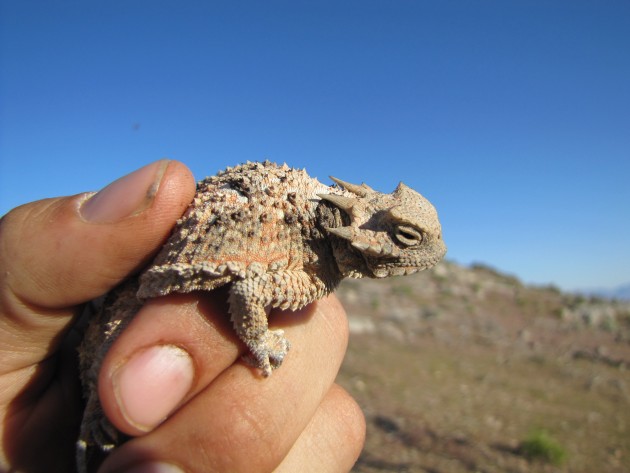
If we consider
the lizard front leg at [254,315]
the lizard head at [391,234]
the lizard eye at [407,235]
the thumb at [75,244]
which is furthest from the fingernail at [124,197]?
the lizard eye at [407,235]

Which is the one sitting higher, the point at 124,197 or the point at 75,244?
the point at 124,197

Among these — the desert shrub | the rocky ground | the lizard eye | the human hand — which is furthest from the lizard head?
the desert shrub

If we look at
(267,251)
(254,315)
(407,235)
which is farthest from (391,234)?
(254,315)

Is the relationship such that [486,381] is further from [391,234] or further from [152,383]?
[152,383]

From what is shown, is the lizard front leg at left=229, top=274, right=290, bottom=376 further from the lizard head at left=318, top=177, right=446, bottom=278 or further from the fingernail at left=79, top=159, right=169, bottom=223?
the fingernail at left=79, top=159, right=169, bottom=223

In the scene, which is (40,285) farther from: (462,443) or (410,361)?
(410,361)
